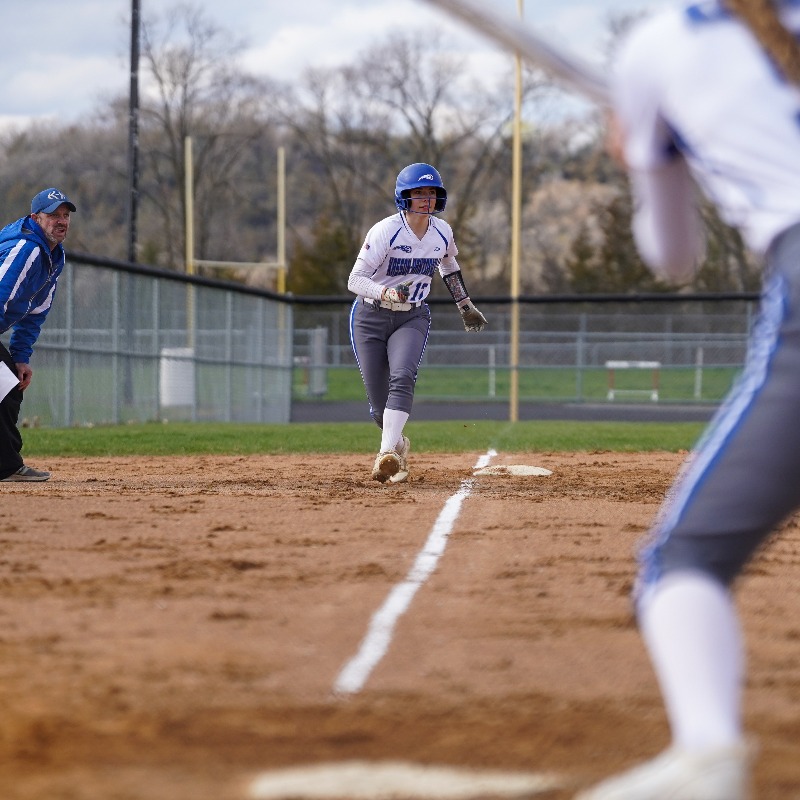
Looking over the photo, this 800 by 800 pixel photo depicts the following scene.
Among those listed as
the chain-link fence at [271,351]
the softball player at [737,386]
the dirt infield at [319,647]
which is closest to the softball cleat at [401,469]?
the dirt infield at [319,647]

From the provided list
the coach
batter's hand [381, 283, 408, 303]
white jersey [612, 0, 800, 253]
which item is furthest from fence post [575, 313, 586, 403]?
white jersey [612, 0, 800, 253]

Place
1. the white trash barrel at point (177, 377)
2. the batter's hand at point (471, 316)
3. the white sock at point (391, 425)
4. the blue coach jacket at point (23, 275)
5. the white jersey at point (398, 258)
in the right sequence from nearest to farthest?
1. the blue coach jacket at point (23, 275)
2. the white sock at point (391, 425)
3. the white jersey at point (398, 258)
4. the batter's hand at point (471, 316)
5. the white trash barrel at point (177, 377)

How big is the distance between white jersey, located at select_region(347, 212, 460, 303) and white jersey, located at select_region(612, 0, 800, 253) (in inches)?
240

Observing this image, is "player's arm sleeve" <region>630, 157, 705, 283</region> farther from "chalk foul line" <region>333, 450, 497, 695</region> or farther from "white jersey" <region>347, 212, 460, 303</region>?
"white jersey" <region>347, 212, 460, 303</region>

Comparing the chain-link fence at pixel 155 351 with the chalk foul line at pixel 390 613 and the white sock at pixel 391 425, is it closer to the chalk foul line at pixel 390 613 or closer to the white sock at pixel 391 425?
the white sock at pixel 391 425

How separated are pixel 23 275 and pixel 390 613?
16.3ft

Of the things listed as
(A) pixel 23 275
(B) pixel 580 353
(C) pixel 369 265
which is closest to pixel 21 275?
(A) pixel 23 275

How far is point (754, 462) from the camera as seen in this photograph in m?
2.50

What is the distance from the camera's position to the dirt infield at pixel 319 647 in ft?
9.49

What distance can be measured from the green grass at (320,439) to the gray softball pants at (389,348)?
11.0 feet

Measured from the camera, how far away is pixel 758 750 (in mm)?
2928

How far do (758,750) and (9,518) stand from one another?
4773 millimetres

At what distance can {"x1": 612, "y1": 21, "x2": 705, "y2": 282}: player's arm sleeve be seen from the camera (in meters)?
2.63

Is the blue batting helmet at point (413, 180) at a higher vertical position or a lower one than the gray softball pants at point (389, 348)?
higher
